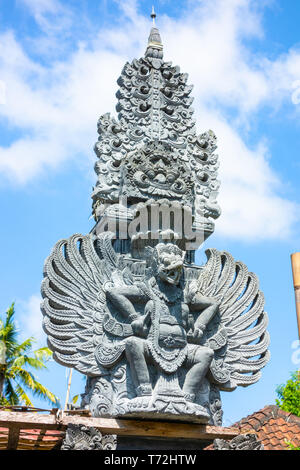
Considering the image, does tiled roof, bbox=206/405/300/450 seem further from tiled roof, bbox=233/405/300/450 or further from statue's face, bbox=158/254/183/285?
statue's face, bbox=158/254/183/285

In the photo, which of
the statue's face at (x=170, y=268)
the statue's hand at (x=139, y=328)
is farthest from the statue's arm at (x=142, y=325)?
the statue's face at (x=170, y=268)

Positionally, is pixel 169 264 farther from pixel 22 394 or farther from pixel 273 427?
pixel 22 394

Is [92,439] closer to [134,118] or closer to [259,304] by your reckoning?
[259,304]

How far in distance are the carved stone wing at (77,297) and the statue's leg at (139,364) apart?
1.45 ft

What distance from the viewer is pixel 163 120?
8250mm

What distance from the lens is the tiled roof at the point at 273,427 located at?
8.36 metres

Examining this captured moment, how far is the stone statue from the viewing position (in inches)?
249

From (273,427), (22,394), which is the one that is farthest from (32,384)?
(273,427)

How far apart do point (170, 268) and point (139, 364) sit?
116 cm

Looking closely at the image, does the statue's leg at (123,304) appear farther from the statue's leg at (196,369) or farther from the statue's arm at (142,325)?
the statue's leg at (196,369)

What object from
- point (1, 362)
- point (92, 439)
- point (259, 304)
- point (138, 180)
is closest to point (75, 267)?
point (138, 180)

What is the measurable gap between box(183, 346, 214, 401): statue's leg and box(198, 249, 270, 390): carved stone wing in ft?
0.81

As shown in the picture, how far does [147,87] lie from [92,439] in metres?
5.04

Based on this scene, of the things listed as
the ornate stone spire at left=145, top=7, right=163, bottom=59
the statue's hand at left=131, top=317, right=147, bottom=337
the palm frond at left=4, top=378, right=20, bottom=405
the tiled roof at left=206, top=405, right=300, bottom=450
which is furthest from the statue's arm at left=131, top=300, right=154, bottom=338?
the palm frond at left=4, top=378, right=20, bottom=405
